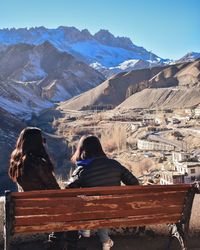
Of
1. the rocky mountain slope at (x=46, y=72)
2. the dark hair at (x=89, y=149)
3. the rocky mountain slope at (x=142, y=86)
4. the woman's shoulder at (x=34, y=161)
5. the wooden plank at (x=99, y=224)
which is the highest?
the rocky mountain slope at (x=46, y=72)

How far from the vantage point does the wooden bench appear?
3.71m

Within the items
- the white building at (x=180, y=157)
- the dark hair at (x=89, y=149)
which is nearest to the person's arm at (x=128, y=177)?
the dark hair at (x=89, y=149)

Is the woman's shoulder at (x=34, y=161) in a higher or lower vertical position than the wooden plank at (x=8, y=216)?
higher

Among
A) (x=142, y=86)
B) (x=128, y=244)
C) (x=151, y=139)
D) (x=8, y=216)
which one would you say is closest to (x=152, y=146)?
(x=151, y=139)

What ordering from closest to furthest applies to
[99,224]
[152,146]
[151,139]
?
[99,224] < [152,146] < [151,139]

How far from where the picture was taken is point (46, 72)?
169 meters

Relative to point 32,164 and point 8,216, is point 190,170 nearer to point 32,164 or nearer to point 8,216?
point 32,164

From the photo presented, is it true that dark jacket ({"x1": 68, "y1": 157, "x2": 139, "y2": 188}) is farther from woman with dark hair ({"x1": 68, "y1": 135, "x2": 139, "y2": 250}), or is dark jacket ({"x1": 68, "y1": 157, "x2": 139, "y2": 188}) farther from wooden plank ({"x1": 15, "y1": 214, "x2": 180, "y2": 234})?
wooden plank ({"x1": 15, "y1": 214, "x2": 180, "y2": 234})

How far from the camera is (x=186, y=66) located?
118875mm

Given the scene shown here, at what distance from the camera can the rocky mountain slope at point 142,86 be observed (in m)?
97.4

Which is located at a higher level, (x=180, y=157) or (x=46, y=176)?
(x=46, y=176)

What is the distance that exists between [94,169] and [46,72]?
16670cm

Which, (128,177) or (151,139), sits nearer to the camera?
(128,177)

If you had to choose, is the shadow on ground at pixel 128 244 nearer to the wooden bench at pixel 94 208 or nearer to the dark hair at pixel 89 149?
the wooden bench at pixel 94 208
